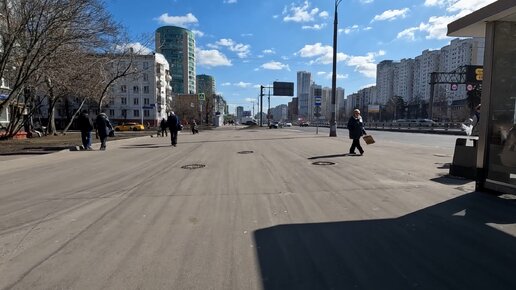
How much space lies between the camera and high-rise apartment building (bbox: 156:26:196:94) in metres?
110

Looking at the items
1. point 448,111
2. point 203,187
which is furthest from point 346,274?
point 448,111

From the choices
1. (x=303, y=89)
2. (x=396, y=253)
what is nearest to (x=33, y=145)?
(x=396, y=253)

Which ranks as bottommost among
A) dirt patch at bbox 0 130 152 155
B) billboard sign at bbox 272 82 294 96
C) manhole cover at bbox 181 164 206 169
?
dirt patch at bbox 0 130 152 155

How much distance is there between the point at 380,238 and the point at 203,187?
452 centimetres

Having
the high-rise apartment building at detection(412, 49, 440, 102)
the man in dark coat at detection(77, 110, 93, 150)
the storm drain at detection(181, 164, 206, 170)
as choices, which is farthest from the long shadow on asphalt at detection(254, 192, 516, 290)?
the high-rise apartment building at detection(412, 49, 440, 102)

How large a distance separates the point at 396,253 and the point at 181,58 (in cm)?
13301

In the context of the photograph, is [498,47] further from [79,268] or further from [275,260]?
[79,268]

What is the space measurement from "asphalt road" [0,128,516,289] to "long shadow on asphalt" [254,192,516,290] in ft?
0.06

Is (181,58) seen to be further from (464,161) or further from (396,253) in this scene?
(396,253)

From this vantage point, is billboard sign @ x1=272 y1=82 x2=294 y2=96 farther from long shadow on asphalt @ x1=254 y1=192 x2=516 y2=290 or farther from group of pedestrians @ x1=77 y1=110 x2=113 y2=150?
long shadow on asphalt @ x1=254 y1=192 x2=516 y2=290

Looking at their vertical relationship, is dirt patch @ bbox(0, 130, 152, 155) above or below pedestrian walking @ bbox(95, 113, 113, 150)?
below

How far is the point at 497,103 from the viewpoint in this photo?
→ 7.52 metres

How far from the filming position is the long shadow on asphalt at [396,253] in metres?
3.68

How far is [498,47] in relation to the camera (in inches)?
294
